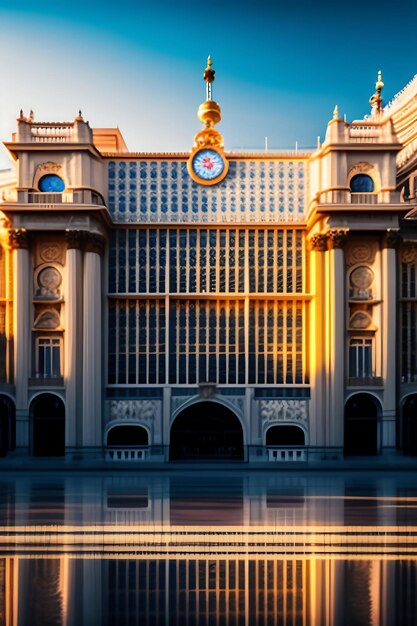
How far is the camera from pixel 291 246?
152ft

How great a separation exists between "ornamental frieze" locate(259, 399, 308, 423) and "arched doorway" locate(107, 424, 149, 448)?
327 inches

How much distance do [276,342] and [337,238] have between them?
8.06 meters

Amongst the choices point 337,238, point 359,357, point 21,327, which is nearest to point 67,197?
point 21,327

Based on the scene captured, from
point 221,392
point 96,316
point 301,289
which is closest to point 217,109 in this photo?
point 301,289

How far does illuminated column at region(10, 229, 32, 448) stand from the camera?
4300cm

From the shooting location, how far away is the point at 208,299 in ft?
149

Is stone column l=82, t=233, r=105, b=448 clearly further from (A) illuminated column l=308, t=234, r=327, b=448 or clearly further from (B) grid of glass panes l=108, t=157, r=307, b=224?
(A) illuminated column l=308, t=234, r=327, b=448

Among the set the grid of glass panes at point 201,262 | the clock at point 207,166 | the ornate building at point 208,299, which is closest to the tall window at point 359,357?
the ornate building at point 208,299

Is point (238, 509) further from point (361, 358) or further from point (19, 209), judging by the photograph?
point (19, 209)

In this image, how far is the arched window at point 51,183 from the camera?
4491 cm

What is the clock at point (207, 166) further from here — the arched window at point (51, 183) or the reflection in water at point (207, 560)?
the reflection in water at point (207, 560)

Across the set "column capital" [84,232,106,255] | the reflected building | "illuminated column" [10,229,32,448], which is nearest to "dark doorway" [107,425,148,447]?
"illuminated column" [10,229,32,448]

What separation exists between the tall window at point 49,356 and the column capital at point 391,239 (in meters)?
22.5

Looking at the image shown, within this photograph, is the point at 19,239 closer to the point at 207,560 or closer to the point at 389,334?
the point at 389,334
